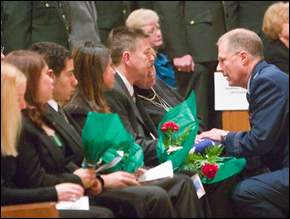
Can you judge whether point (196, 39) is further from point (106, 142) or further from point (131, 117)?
point (106, 142)

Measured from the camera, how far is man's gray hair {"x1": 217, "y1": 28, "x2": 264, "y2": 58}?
16.3 ft

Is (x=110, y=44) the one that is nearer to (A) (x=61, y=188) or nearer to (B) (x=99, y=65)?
(B) (x=99, y=65)

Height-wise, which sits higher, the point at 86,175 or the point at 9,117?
the point at 9,117

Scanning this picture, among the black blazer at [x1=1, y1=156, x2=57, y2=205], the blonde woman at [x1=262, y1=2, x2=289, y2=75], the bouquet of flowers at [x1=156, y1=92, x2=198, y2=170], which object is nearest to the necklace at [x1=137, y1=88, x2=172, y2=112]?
the bouquet of flowers at [x1=156, y1=92, x2=198, y2=170]

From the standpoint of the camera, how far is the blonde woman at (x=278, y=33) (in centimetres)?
619

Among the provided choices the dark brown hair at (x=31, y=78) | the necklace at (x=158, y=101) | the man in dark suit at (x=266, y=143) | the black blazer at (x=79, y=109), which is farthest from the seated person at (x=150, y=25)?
the dark brown hair at (x=31, y=78)

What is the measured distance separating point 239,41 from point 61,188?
1.61 metres

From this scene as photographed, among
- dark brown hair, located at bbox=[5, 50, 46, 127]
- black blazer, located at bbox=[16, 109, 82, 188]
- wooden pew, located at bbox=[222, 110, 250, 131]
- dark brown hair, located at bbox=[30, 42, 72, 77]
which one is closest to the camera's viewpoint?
black blazer, located at bbox=[16, 109, 82, 188]

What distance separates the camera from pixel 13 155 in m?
3.72

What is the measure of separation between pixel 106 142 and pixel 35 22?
2.41 metres

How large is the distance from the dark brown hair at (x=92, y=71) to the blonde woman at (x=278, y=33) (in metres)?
1.92

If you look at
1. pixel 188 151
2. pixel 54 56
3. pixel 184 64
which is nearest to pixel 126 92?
pixel 188 151

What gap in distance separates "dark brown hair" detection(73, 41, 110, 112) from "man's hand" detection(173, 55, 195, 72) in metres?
2.23

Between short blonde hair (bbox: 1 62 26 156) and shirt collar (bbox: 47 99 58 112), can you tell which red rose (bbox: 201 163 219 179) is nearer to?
shirt collar (bbox: 47 99 58 112)
